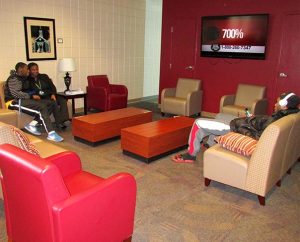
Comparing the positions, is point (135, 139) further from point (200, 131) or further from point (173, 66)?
point (173, 66)

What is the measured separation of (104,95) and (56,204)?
4.68m

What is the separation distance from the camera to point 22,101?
486 centimetres

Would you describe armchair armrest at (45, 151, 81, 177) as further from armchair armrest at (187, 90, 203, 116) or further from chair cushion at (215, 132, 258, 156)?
armchair armrest at (187, 90, 203, 116)

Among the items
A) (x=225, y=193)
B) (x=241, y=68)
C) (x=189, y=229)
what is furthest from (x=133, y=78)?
(x=189, y=229)

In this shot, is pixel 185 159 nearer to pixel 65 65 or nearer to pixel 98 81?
pixel 65 65

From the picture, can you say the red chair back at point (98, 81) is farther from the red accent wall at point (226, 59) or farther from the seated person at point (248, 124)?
the seated person at point (248, 124)

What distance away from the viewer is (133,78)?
26.2 ft

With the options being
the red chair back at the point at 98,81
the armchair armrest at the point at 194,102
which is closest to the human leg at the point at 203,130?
the armchair armrest at the point at 194,102

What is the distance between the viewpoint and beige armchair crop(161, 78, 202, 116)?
626cm

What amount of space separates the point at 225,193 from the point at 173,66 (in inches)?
178

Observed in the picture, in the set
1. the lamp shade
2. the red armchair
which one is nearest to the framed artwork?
the lamp shade

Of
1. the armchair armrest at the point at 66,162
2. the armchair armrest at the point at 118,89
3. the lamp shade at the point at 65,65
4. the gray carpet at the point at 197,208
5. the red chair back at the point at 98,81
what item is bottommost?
the gray carpet at the point at 197,208

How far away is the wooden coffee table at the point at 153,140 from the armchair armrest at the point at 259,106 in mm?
1582

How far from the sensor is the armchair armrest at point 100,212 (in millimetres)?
1657
